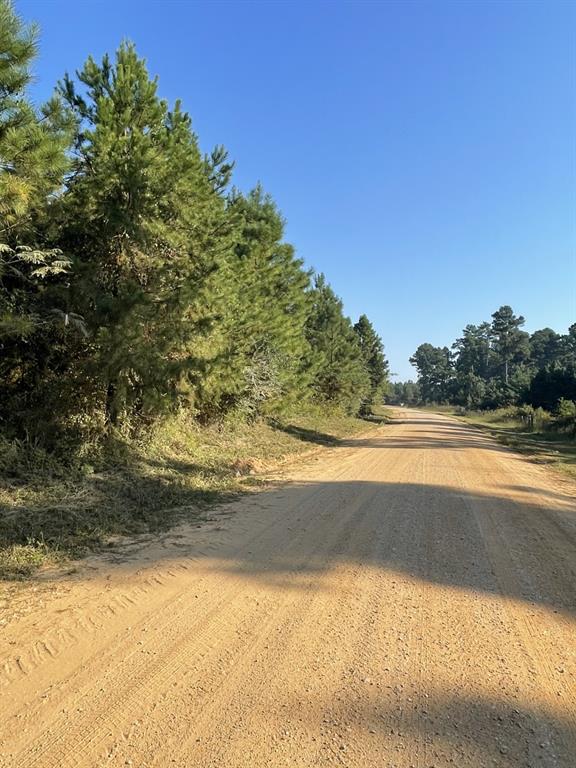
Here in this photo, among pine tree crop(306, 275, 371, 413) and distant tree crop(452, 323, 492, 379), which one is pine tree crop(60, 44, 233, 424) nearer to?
pine tree crop(306, 275, 371, 413)

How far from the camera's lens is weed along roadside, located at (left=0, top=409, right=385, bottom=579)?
5.27 metres

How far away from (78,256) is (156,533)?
535 cm

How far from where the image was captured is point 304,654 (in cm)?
306

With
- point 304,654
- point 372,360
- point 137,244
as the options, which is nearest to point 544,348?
point 372,360

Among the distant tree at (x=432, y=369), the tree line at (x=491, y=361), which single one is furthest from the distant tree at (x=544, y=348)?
the distant tree at (x=432, y=369)

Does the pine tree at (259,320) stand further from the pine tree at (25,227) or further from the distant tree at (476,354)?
the distant tree at (476,354)

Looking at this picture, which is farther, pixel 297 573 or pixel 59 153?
pixel 59 153

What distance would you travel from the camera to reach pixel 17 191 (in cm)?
534

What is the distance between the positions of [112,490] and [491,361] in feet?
384

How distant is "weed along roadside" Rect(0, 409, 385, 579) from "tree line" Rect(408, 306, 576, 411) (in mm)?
54239

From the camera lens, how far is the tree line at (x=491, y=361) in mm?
73725

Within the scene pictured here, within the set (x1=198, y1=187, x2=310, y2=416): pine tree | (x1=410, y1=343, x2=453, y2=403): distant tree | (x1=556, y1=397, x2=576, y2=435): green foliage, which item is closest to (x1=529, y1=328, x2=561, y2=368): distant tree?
(x1=410, y1=343, x2=453, y2=403): distant tree

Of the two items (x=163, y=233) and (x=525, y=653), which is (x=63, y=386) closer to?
(x=163, y=233)

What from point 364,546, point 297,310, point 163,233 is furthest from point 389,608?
point 297,310
